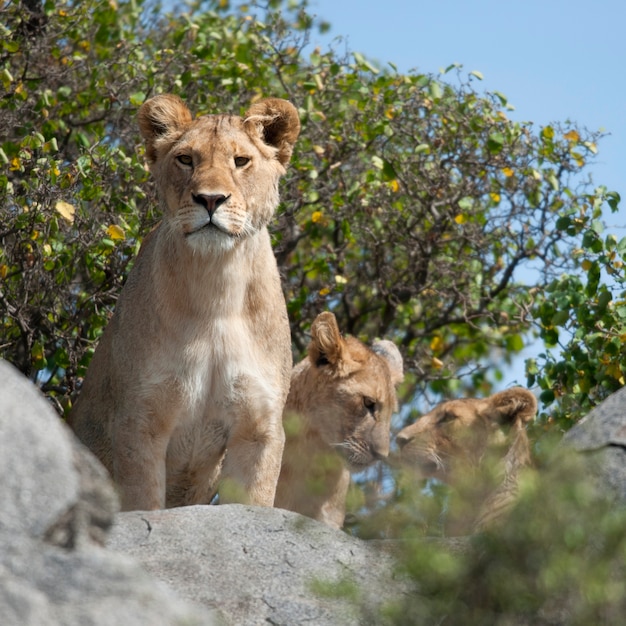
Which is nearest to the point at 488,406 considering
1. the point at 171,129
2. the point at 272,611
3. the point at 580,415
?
the point at 580,415

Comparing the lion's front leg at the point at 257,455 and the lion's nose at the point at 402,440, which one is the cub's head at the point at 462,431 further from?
the lion's front leg at the point at 257,455

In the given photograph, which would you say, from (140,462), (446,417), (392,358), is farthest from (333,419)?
(140,462)

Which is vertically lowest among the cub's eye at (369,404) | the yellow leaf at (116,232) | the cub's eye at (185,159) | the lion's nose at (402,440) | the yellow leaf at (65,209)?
the lion's nose at (402,440)

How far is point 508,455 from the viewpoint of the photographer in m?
6.81

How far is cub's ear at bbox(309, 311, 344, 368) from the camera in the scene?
752 cm

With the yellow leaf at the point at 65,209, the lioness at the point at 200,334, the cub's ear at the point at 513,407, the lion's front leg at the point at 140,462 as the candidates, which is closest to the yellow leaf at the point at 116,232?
the yellow leaf at the point at 65,209

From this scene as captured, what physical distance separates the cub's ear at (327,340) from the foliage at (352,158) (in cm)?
142

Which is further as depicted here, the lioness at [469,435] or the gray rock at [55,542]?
the lioness at [469,435]

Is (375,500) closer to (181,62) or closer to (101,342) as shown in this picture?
(101,342)

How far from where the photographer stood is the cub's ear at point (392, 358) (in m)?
7.92

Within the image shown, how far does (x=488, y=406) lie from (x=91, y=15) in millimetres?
4527

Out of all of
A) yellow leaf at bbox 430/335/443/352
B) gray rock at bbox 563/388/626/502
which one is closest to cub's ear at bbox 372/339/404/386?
yellow leaf at bbox 430/335/443/352

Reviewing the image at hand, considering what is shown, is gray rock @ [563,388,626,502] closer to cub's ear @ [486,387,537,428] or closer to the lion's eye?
cub's ear @ [486,387,537,428]

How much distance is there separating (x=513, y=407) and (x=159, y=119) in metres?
2.56
